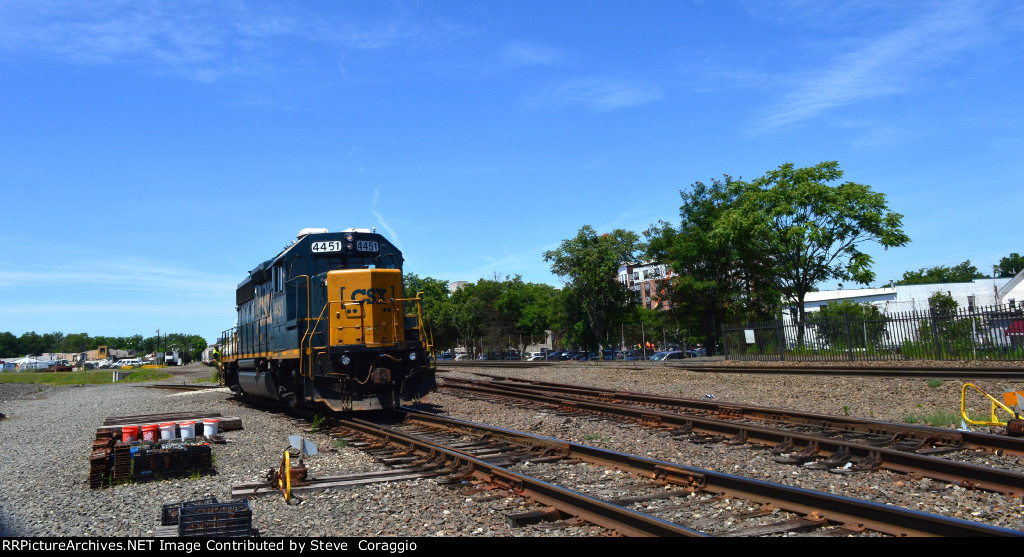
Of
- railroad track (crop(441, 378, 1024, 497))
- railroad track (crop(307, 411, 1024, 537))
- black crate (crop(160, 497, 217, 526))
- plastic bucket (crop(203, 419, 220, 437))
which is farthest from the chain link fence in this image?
black crate (crop(160, 497, 217, 526))

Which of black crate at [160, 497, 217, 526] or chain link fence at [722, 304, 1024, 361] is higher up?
chain link fence at [722, 304, 1024, 361]

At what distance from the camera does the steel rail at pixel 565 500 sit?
475 centimetres

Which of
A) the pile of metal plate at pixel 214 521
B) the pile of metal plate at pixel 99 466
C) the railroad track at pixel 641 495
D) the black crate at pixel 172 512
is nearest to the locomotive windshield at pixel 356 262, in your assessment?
the railroad track at pixel 641 495

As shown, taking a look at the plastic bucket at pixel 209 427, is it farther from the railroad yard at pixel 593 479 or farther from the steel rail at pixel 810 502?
the steel rail at pixel 810 502

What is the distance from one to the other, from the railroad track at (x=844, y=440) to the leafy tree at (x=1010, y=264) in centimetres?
14438

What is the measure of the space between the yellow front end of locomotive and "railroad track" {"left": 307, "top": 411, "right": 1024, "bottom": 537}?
357 centimetres

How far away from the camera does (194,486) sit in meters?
7.68

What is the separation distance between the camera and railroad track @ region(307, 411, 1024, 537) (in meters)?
4.77

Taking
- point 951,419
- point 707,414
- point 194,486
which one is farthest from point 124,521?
point 951,419

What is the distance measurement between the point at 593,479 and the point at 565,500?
1378mm

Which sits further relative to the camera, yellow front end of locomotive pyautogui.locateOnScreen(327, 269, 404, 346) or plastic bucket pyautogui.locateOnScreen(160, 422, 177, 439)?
yellow front end of locomotive pyautogui.locateOnScreen(327, 269, 404, 346)

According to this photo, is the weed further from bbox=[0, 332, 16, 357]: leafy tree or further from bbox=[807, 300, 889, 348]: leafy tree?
bbox=[0, 332, 16, 357]: leafy tree
